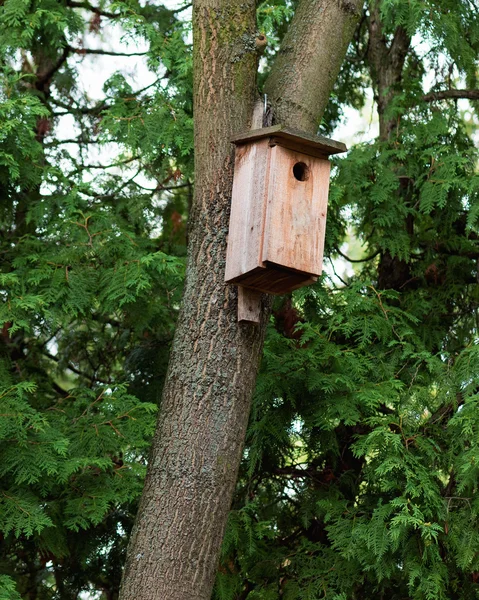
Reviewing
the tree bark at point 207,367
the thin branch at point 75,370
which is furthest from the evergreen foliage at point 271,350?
the tree bark at point 207,367

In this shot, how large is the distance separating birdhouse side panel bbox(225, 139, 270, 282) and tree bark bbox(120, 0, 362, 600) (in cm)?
5

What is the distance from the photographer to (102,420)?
4516 mm

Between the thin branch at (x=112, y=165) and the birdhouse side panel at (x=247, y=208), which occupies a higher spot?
the thin branch at (x=112, y=165)

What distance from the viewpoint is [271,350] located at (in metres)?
4.90

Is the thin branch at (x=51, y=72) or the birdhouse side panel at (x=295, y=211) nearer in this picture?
the birdhouse side panel at (x=295, y=211)

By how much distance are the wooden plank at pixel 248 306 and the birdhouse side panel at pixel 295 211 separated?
0.14m

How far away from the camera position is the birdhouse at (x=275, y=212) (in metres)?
3.50

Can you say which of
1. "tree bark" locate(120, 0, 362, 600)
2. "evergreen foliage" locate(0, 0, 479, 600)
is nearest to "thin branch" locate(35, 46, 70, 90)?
"evergreen foliage" locate(0, 0, 479, 600)

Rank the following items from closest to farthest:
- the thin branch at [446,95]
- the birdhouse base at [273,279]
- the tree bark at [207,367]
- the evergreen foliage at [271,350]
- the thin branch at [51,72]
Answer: the tree bark at [207,367] → the birdhouse base at [273,279] → the evergreen foliage at [271,350] → the thin branch at [446,95] → the thin branch at [51,72]

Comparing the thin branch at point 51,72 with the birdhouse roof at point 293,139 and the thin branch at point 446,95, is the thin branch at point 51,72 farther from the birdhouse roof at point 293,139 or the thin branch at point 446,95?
the birdhouse roof at point 293,139

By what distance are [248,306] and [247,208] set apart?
354mm

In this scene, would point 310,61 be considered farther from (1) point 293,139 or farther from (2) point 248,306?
(2) point 248,306

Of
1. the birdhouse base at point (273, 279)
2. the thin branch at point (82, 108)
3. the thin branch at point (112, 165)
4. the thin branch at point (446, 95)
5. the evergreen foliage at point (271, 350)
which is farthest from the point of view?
the thin branch at point (82, 108)

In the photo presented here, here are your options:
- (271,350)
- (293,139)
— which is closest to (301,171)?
(293,139)
